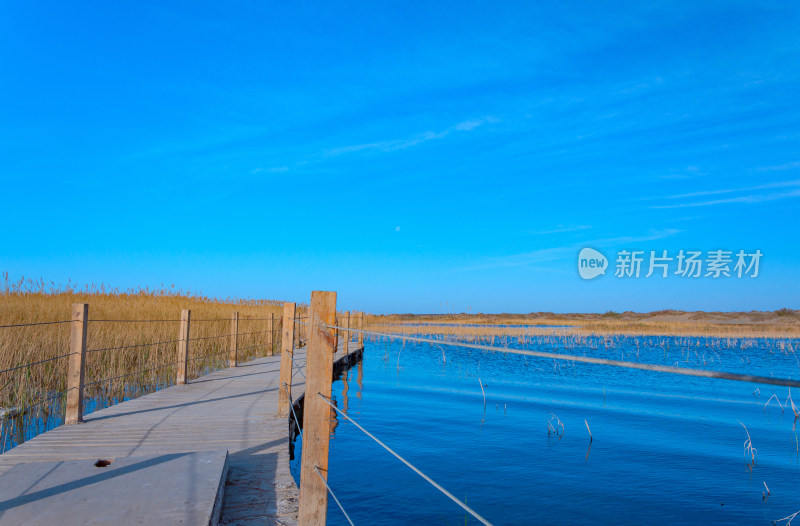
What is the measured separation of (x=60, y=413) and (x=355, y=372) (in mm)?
9892

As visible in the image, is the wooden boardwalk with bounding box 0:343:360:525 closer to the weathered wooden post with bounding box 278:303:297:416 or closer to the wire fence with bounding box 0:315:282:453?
the weathered wooden post with bounding box 278:303:297:416

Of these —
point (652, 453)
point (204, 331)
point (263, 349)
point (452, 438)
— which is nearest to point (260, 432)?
point (452, 438)

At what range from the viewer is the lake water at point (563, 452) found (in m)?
6.12

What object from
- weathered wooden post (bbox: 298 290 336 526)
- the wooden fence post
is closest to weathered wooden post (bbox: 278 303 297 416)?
the wooden fence post

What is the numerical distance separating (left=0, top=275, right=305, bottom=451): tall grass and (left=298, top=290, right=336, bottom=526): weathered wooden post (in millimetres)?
3802

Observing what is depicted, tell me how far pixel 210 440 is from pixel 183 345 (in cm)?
404

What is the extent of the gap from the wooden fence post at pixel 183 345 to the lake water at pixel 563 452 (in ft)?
9.46

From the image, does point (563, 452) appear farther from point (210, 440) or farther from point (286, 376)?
point (210, 440)

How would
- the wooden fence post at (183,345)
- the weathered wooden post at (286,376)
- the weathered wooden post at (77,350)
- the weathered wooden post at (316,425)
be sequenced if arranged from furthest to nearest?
the wooden fence post at (183,345)
the weathered wooden post at (286,376)
the weathered wooden post at (77,350)
the weathered wooden post at (316,425)

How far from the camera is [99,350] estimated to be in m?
8.00

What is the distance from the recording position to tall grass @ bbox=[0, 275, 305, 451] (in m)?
7.77

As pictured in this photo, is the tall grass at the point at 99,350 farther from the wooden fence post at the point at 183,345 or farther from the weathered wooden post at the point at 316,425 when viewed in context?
the weathered wooden post at the point at 316,425

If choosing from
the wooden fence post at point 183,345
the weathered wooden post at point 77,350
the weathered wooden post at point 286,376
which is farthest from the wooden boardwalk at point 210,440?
the wooden fence post at point 183,345

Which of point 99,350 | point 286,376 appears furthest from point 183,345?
point 286,376
